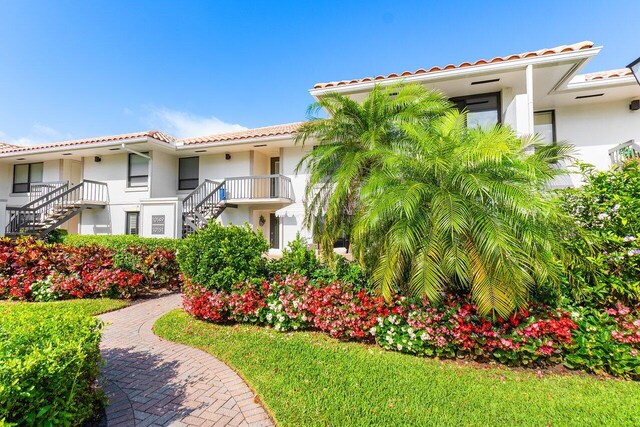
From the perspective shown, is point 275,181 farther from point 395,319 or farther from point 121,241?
point 395,319

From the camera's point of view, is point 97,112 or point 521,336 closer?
point 521,336

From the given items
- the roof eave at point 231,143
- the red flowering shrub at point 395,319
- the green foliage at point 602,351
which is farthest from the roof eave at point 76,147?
the green foliage at point 602,351

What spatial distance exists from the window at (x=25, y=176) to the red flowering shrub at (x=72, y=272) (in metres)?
15.1

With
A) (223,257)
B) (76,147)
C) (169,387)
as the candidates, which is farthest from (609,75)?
(76,147)

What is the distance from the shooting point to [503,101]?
37.6 feet

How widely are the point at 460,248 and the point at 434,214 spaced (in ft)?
2.38

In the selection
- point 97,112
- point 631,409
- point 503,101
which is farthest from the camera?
point 97,112

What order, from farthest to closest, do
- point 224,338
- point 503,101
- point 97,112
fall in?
point 97,112 < point 503,101 < point 224,338

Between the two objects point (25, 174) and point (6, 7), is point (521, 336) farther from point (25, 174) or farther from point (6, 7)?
point (25, 174)

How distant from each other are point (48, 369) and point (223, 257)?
476 centimetres

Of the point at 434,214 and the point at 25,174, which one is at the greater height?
the point at 25,174

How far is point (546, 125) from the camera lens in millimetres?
13000

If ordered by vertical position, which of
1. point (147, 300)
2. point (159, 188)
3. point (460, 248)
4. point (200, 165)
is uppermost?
point (200, 165)

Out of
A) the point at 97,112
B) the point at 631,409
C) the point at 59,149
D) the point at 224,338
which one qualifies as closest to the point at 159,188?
the point at 97,112
